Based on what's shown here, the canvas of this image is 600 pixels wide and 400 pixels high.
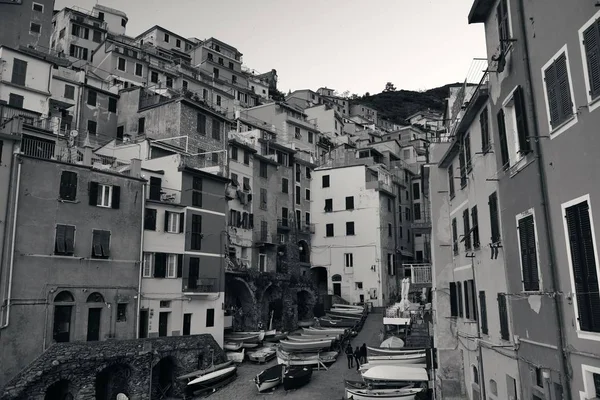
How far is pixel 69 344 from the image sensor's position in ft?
95.6

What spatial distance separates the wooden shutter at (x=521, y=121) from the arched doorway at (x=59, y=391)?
89.9 feet

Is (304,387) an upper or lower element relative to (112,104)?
lower

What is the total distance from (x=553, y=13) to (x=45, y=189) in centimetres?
2830

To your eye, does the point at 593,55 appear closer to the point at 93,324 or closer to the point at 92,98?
the point at 93,324

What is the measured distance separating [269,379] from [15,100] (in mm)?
29608

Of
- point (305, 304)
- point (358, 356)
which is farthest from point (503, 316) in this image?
point (305, 304)

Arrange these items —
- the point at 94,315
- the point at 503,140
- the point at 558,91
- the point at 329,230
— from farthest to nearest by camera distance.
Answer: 1. the point at 329,230
2. the point at 94,315
3. the point at 503,140
4. the point at 558,91

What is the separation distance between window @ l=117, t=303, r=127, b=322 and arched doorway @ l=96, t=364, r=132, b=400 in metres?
2.94

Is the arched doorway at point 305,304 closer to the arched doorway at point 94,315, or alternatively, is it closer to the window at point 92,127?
the window at point 92,127

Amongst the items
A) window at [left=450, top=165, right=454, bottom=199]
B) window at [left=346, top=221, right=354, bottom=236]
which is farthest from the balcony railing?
window at [left=346, top=221, right=354, bottom=236]

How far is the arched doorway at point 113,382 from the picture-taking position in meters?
31.5

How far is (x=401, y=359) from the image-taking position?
1233 inches

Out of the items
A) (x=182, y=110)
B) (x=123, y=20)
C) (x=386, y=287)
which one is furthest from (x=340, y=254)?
(x=123, y=20)

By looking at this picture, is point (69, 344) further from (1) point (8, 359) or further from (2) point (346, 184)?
(2) point (346, 184)
